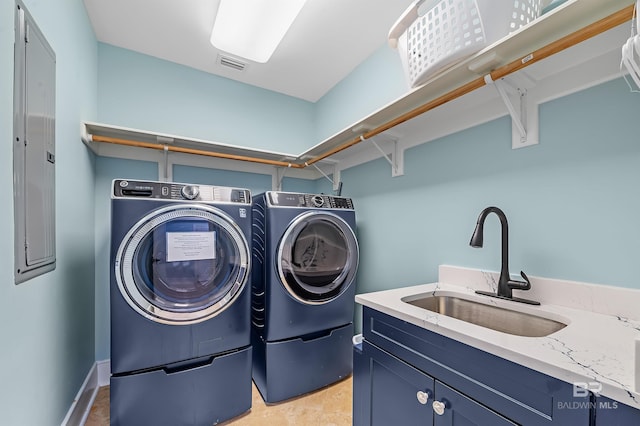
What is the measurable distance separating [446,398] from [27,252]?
5.11 feet

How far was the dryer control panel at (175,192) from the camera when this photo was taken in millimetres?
1360

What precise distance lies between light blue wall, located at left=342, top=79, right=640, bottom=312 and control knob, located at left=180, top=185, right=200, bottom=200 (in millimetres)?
1376

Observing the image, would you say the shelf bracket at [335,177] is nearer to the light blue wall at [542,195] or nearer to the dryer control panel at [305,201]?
the dryer control panel at [305,201]

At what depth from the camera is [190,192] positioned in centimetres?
150

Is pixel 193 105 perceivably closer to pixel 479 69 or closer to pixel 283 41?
pixel 283 41

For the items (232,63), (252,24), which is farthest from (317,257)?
(232,63)

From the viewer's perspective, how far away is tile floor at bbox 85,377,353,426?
1573 millimetres

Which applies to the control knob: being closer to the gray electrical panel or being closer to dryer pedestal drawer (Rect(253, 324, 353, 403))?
the gray electrical panel

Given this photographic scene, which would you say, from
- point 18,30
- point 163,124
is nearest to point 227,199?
point 18,30

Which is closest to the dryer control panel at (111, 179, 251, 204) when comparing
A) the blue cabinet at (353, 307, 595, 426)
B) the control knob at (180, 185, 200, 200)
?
the control knob at (180, 185, 200, 200)

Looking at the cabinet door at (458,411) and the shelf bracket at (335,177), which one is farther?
the shelf bracket at (335,177)

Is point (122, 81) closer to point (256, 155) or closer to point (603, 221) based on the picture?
point (256, 155)

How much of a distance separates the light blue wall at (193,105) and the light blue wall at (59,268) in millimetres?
163

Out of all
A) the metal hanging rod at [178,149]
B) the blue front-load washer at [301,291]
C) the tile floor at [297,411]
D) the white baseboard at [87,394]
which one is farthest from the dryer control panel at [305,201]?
the white baseboard at [87,394]
